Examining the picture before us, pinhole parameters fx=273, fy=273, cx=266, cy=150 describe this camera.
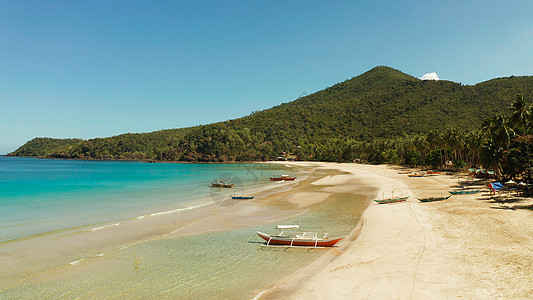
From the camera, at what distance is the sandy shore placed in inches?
431

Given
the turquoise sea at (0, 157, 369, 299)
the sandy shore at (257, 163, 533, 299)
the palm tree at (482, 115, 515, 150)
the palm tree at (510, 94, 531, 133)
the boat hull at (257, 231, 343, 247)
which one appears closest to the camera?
the sandy shore at (257, 163, 533, 299)

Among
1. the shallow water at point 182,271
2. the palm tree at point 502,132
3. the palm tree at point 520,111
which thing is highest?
the palm tree at point 520,111

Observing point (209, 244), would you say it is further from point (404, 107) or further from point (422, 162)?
point (404, 107)

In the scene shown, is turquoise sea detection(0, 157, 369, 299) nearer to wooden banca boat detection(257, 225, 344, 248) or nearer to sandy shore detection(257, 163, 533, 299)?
wooden banca boat detection(257, 225, 344, 248)

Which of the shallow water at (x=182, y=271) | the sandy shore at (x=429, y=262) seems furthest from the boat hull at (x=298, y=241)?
the sandy shore at (x=429, y=262)

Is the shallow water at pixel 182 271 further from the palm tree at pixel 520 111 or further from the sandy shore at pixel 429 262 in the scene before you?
the palm tree at pixel 520 111

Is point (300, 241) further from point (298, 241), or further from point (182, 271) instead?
point (182, 271)

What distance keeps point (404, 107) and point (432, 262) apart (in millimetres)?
192782

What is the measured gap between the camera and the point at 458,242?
16.3 metres

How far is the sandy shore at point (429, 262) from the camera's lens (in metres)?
10.9

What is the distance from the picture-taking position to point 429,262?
13.7 meters

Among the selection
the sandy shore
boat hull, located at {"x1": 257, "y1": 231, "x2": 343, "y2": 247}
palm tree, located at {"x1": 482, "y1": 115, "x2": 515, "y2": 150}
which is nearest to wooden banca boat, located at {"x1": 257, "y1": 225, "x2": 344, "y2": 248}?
boat hull, located at {"x1": 257, "y1": 231, "x2": 343, "y2": 247}

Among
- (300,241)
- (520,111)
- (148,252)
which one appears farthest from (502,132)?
(148,252)

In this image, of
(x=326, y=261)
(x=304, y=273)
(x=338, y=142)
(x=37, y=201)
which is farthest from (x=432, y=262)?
(x=338, y=142)
